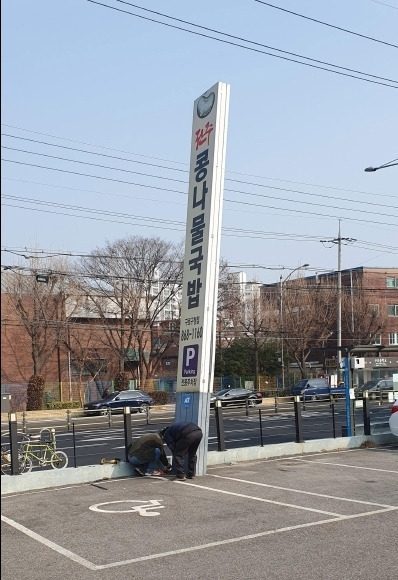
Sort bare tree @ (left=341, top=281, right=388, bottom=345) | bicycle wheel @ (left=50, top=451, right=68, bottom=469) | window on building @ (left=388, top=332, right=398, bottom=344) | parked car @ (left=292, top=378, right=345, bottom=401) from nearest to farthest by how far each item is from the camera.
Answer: bicycle wheel @ (left=50, top=451, right=68, bottom=469) → parked car @ (left=292, top=378, right=345, bottom=401) → bare tree @ (left=341, top=281, right=388, bottom=345) → window on building @ (left=388, top=332, right=398, bottom=344)

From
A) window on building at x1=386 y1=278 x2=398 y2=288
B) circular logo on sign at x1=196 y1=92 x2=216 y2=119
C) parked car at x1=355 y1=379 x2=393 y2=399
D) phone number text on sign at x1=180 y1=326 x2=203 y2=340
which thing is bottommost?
parked car at x1=355 y1=379 x2=393 y2=399

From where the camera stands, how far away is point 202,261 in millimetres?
14961

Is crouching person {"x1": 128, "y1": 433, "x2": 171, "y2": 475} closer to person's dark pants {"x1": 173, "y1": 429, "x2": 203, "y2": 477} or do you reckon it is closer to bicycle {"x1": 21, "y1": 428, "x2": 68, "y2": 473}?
person's dark pants {"x1": 173, "y1": 429, "x2": 203, "y2": 477}

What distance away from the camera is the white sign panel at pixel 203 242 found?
14750mm

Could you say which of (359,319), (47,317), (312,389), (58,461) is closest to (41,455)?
(58,461)

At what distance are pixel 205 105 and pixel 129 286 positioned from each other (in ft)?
125

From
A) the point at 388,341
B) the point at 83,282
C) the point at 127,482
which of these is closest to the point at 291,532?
the point at 127,482

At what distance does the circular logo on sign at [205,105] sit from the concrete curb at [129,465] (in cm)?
734

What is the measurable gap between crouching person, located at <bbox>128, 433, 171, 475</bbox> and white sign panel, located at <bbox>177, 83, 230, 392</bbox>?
143cm

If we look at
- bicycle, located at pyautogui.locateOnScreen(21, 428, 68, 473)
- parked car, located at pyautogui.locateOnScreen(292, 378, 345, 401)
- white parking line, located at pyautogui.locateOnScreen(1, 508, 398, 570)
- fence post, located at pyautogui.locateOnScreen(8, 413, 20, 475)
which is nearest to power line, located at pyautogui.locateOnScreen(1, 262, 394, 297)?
parked car, located at pyautogui.locateOnScreen(292, 378, 345, 401)

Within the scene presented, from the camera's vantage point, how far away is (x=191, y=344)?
596 inches

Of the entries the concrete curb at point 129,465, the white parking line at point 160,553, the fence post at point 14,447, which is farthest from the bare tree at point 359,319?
the white parking line at point 160,553

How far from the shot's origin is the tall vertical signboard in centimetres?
1470

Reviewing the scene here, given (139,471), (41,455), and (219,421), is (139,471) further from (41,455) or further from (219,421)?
(41,455)
